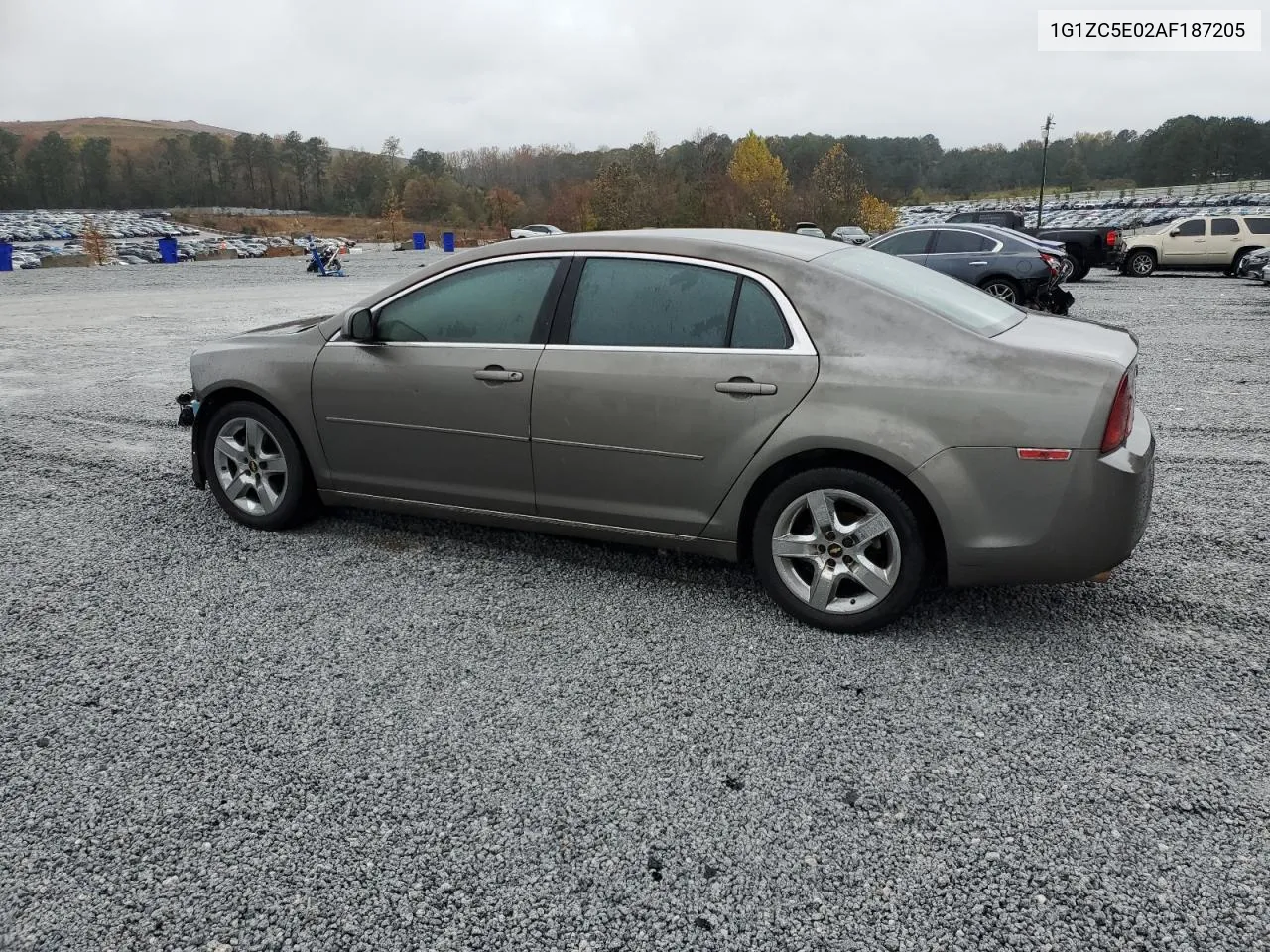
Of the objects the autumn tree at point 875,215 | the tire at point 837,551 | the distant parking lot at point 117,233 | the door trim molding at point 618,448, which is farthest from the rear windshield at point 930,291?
the autumn tree at point 875,215

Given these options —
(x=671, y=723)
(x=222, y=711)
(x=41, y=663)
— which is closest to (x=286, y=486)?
(x=41, y=663)

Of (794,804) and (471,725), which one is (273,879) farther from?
(794,804)

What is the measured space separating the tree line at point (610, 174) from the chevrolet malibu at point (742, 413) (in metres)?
56.2

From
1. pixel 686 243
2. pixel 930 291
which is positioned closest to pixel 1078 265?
pixel 930 291

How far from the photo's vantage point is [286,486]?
504 centimetres

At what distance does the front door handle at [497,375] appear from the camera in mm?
4277

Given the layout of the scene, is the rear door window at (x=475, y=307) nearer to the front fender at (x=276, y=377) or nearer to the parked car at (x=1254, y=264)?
the front fender at (x=276, y=377)

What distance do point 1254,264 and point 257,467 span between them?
24.4 meters

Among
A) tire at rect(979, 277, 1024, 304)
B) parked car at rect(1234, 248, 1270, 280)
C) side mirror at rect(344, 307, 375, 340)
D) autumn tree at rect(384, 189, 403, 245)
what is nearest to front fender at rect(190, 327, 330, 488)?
side mirror at rect(344, 307, 375, 340)

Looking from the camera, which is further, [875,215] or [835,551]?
[875,215]

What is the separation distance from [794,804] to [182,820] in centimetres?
180

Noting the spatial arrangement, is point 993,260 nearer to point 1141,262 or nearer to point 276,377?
point 276,377

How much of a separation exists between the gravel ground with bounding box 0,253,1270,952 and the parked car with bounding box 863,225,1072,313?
10.1m

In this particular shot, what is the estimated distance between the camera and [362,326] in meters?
4.61
